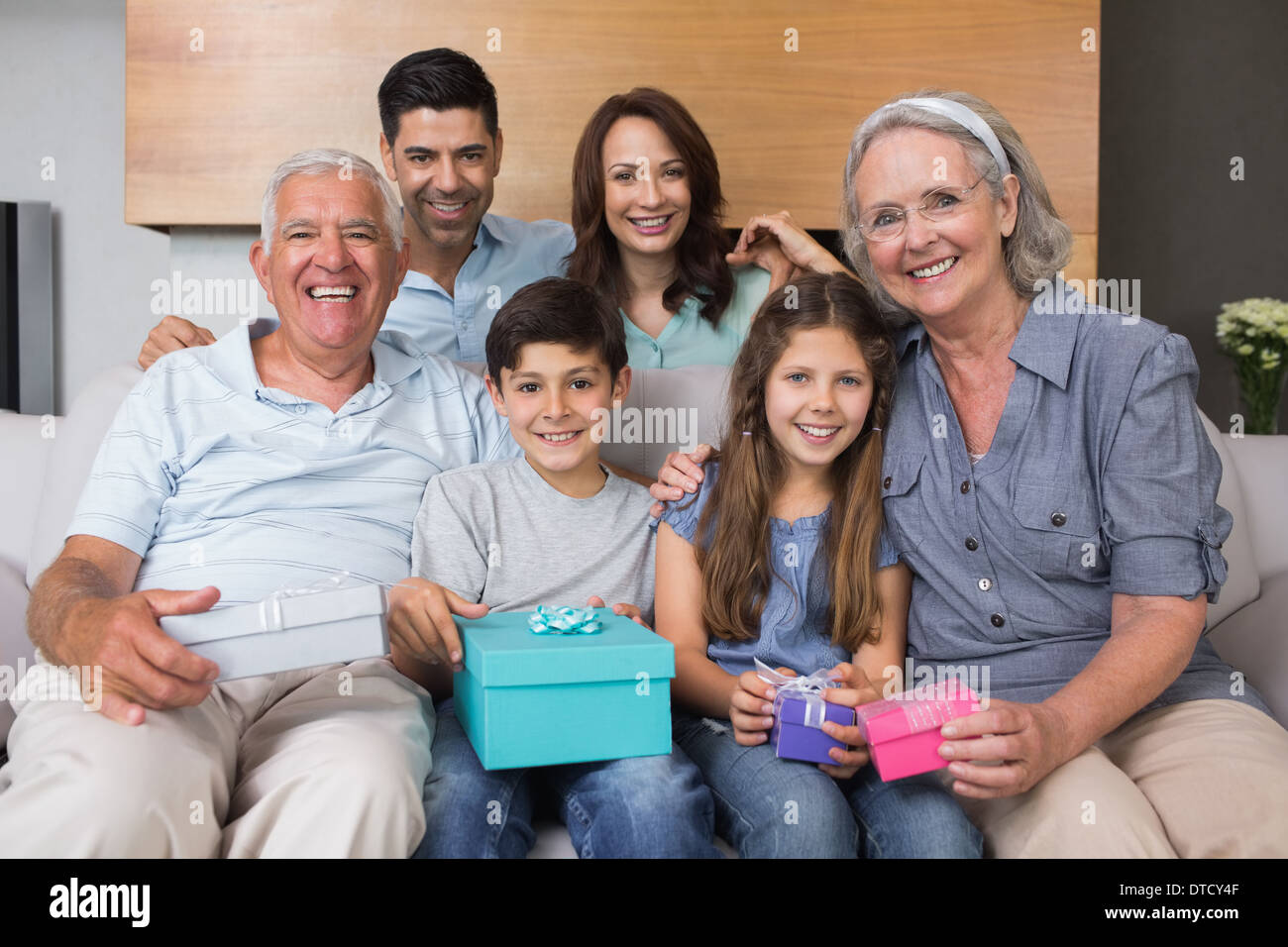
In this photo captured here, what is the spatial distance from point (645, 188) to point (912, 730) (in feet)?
4.42

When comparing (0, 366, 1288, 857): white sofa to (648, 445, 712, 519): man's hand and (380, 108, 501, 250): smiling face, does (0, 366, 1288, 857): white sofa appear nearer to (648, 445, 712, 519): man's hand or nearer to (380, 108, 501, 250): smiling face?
(648, 445, 712, 519): man's hand

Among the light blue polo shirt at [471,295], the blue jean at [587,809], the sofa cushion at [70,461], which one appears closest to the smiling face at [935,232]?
the blue jean at [587,809]

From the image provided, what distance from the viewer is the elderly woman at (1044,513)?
47.9 inches

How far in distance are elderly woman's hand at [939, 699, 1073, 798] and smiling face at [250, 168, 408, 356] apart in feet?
3.59

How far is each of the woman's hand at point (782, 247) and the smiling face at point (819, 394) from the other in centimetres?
51

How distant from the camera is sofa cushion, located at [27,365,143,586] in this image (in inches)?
69.1

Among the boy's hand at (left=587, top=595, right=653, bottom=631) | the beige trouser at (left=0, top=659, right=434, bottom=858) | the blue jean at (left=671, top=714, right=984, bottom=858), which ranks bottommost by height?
the blue jean at (left=671, top=714, right=984, bottom=858)

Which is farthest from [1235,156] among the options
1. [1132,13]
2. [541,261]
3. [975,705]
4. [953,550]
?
[975,705]

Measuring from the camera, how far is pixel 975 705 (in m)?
1.17

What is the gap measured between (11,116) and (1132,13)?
12.2ft
